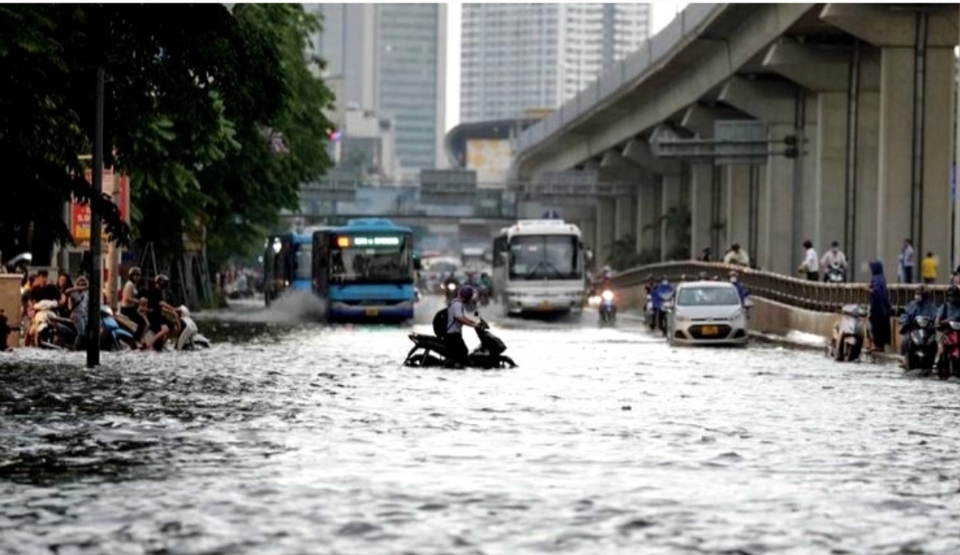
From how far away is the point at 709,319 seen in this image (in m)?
47.8

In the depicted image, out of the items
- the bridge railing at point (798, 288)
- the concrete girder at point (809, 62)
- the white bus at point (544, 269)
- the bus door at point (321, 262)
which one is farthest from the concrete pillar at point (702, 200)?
the bus door at point (321, 262)

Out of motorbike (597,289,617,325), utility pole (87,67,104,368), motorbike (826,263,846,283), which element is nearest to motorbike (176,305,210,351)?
utility pole (87,67,104,368)

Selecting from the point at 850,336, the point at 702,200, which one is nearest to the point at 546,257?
the point at 702,200

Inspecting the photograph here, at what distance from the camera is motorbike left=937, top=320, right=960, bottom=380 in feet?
108

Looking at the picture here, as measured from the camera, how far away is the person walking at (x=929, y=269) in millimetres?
54562

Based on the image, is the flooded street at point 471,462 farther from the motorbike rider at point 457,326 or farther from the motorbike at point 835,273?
the motorbike at point 835,273

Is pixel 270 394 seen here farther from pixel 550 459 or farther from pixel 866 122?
pixel 866 122

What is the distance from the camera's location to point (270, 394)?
1057 inches

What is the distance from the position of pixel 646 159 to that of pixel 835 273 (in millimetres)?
55690

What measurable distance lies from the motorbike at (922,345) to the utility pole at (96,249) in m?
12.1

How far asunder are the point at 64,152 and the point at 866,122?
38375 mm

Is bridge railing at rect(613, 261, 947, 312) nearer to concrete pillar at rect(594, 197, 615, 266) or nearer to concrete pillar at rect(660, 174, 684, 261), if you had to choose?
concrete pillar at rect(660, 174, 684, 261)

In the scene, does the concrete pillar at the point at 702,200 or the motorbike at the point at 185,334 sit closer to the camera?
the motorbike at the point at 185,334

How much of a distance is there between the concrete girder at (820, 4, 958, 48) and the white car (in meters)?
11.4
